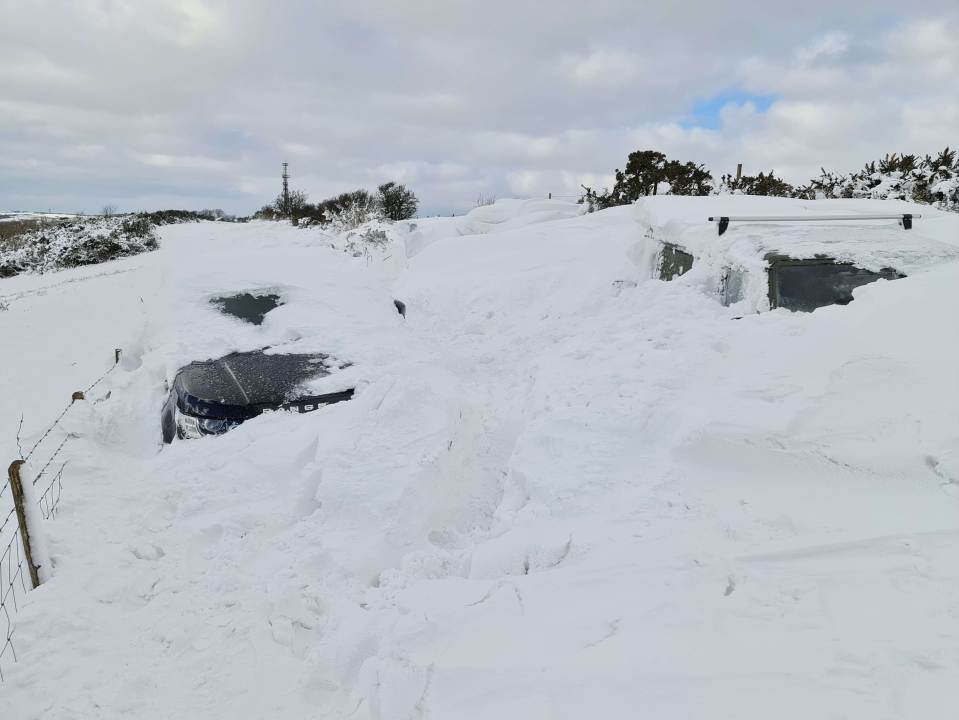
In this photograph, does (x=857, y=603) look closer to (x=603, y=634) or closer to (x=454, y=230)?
(x=603, y=634)

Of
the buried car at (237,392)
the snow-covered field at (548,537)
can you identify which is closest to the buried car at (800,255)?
the snow-covered field at (548,537)

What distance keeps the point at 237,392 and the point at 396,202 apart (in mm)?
23814

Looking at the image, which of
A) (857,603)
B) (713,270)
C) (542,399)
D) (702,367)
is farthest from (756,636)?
(713,270)

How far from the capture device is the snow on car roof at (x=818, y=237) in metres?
5.20

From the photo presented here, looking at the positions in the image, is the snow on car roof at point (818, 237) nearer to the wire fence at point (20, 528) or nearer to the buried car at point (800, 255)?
the buried car at point (800, 255)

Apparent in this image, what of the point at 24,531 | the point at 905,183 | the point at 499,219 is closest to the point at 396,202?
the point at 499,219

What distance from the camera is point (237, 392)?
454cm

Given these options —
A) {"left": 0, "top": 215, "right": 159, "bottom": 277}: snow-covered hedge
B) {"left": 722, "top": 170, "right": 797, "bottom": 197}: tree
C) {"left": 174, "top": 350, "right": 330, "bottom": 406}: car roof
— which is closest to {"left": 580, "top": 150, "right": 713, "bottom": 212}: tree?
{"left": 722, "top": 170, "right": 797, "bottom": 197}: tree

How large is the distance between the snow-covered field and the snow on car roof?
0.35 metres

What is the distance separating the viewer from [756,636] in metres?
2.05

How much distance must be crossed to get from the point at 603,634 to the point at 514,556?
845 millimetres

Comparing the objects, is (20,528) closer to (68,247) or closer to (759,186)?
(759,186)

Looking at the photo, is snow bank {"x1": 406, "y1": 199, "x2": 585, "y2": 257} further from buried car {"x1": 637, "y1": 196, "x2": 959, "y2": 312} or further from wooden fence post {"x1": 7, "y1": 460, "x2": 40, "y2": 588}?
wooden fence post {"x1": 7, "y1": 460, "x2": 40, "y2": 588}

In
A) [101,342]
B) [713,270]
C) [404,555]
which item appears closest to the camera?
[404,555]
